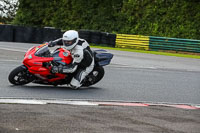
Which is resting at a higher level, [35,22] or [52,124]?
[52,124]

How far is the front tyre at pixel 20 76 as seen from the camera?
362 inches

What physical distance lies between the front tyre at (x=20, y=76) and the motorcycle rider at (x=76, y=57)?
551 mm

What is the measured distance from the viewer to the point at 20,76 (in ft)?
30.6

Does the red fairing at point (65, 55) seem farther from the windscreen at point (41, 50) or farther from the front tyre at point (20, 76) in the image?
the front tyre at point (20, 76)

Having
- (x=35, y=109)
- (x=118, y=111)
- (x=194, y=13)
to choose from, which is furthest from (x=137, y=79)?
(x=194, y=13)

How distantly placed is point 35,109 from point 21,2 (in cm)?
3911

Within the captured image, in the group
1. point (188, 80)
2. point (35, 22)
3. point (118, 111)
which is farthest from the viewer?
point (35, 22)

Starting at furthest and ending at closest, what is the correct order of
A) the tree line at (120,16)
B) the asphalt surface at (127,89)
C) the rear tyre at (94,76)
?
the tree line at (120,16) → the rear tyre at (94,76) → the asphalt surface at (127,89)

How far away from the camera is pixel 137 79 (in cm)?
1283

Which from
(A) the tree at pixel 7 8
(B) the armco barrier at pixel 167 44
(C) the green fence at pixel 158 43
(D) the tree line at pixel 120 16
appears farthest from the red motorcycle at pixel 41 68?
(A) the tree at pixel 7 8

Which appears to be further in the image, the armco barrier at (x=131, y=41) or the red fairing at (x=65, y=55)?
the armco barrier at (x=131, y=41)

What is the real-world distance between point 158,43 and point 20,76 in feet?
68.8

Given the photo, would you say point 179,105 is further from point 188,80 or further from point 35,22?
point 35,22

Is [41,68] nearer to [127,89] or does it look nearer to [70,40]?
[70,40]
